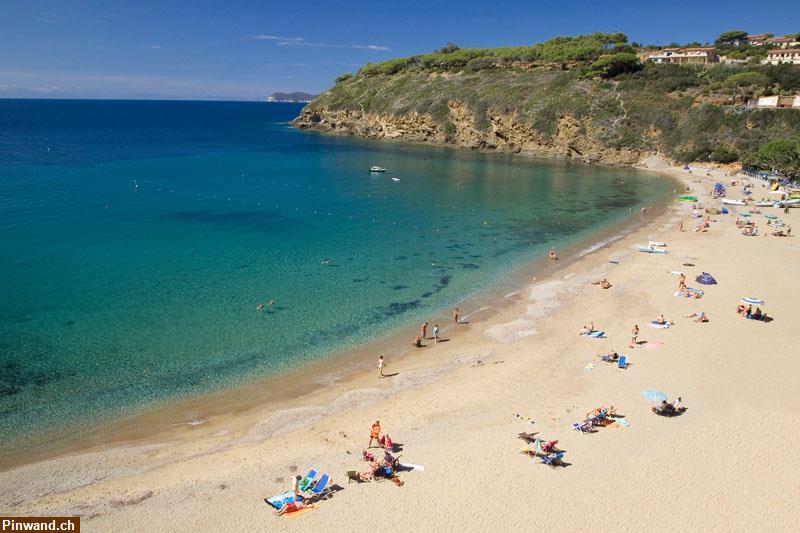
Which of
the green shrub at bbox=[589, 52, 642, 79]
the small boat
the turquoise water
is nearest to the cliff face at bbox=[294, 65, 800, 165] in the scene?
the green shrub at bbox=[589, 52, 642, 79]

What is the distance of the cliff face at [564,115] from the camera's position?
78.2m

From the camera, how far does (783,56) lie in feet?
333

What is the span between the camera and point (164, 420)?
57.7 ft

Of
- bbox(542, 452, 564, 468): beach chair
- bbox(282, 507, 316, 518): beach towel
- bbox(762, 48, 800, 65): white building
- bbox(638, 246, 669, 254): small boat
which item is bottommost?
bbox(282, 507, 316, 518): beach towel

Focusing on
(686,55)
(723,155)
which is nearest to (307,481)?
(723,155)

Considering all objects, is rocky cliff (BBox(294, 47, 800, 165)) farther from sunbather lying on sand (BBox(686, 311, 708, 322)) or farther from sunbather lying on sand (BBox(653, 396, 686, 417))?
sunbather lying on sand (BBox(653, 396, 686, 417))

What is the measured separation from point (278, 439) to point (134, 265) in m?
21.2

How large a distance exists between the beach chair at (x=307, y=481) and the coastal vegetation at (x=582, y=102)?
74020mm

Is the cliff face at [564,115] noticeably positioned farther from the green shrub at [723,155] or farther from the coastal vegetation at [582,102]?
the green shrub at [723,155]

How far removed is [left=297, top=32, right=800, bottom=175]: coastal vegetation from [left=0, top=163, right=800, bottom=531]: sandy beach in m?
60.1

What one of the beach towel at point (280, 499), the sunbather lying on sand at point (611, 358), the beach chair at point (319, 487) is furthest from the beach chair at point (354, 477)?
the sunbather lying on sand at point (611, 358)

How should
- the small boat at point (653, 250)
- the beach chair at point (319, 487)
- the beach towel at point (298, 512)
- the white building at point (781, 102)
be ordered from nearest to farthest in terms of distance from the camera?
the beach towel at point (298, 512) → the beach chair at point (319, 487) → the small boat at point (653, 250) → the white building at point (781, 102)

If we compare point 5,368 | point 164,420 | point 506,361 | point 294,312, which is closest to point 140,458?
point 164,420

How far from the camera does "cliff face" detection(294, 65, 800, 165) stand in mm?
78188
